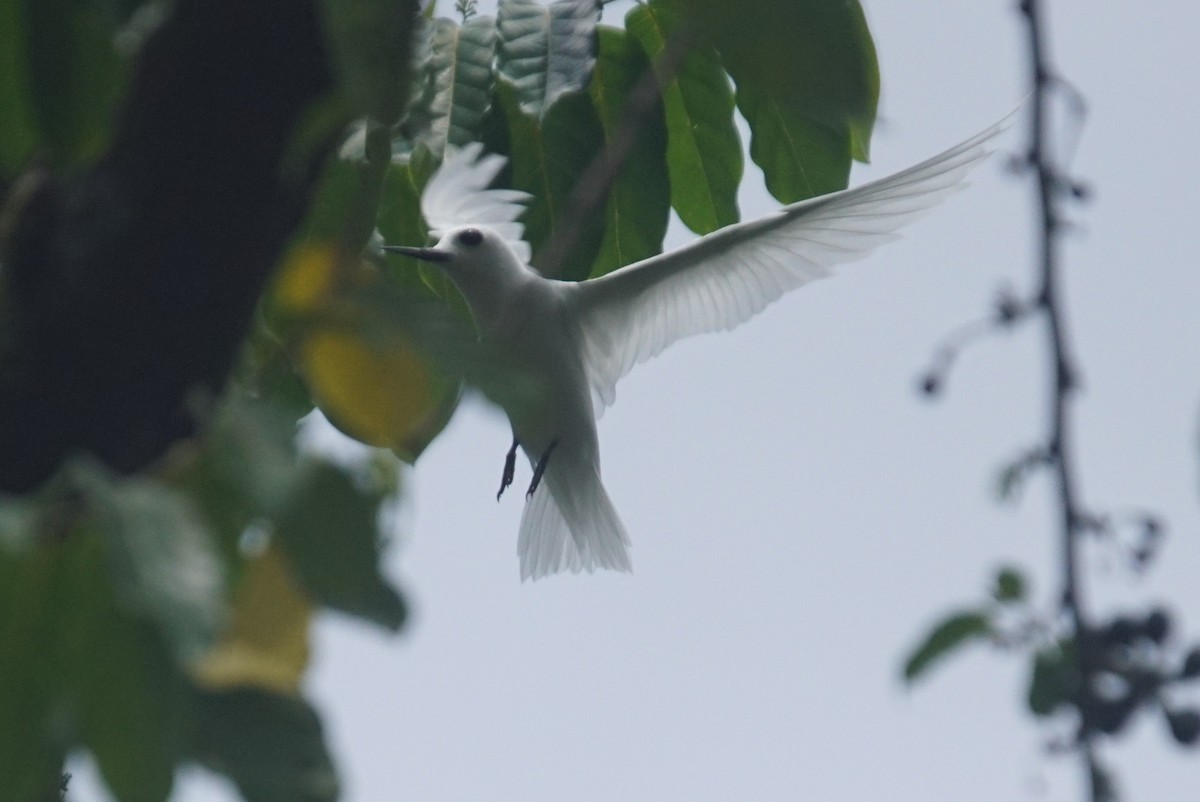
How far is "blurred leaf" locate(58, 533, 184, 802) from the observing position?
3.76 ft

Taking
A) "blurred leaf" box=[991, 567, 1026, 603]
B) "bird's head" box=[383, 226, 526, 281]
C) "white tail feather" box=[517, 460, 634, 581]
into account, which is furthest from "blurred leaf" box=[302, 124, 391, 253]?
"white tail feather" box=[517, 460, 634, 581]

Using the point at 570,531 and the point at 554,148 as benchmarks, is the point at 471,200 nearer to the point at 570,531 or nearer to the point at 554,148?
the point at 554,148

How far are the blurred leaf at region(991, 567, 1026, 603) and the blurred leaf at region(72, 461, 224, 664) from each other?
3.41ft

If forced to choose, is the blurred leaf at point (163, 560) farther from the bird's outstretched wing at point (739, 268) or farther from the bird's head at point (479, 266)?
the bird's head at point (479, 266)

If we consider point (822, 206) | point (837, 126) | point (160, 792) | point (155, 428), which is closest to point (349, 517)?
point (160, 792)

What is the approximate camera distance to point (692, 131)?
3.37 m

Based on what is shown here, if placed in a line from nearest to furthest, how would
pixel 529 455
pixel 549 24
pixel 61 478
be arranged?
1. pixel 61 478
2. pixel 549 24
3. pixel 529 455

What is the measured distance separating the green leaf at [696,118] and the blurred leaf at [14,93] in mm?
1701

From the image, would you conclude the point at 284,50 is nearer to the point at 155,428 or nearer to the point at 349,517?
the point at 155,428

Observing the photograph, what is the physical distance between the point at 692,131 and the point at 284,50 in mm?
1922

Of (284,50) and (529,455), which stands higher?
(284,50)

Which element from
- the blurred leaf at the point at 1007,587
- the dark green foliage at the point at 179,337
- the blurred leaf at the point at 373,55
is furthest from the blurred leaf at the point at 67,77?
the blurred leaf at the point at 1007,587

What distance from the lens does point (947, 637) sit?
1737mm

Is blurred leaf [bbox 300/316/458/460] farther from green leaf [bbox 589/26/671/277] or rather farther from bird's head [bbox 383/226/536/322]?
bird's head [bbox 383/226/536/322]
